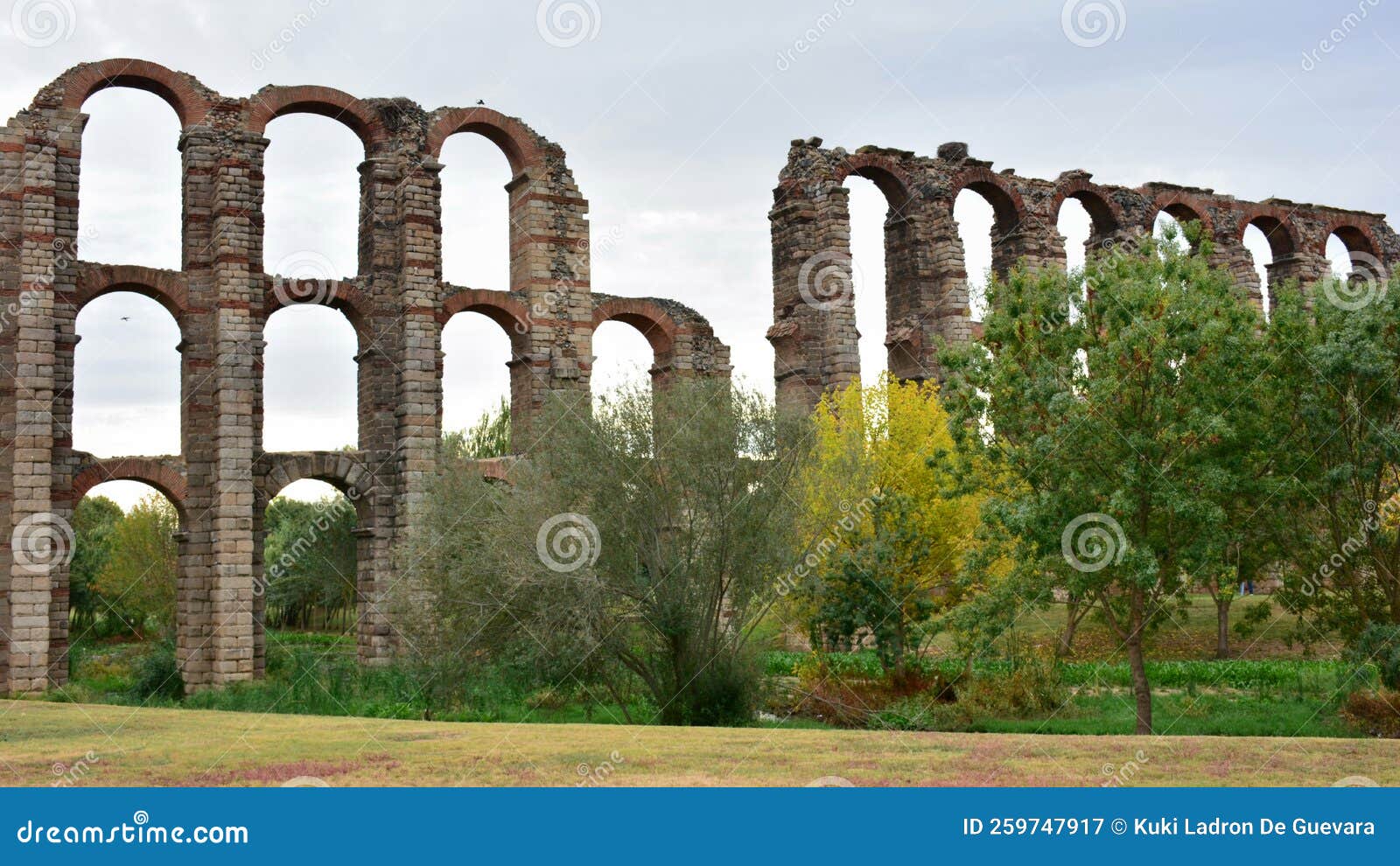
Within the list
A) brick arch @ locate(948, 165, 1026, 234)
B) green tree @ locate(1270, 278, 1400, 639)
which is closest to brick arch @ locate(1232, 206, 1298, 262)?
brick arch @ locate(948, 165, 1026, 234)

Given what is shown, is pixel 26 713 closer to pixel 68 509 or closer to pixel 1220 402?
pixel 68 509

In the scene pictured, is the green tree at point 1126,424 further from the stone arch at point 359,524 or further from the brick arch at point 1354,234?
the brick arch at point 1354,234

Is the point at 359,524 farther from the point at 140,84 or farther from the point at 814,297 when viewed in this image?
the point at 814,297

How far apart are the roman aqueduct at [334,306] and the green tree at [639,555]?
380cm

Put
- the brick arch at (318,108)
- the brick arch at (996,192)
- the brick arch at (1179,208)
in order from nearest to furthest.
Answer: the brick arch at (318,108) → the brick arch at (996,192) → the brick arch at (1179,208)

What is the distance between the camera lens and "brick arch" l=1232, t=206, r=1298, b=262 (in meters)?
41.6

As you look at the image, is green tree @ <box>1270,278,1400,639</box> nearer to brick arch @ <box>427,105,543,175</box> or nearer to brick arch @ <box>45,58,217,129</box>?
brick arch @ <box>427,105,543,175</box>

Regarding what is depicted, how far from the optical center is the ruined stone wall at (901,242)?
33000 millimetres

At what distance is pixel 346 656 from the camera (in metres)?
30.2

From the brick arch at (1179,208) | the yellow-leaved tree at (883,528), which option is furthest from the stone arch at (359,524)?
the brick arch at (1179,208)

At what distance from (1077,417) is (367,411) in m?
17.4

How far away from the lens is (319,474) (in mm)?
27984

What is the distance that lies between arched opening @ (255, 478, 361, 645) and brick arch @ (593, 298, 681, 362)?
17.3 metres

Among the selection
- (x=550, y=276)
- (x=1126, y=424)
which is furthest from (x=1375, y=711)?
(x=550, y=276)
